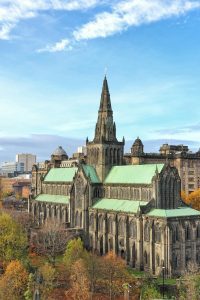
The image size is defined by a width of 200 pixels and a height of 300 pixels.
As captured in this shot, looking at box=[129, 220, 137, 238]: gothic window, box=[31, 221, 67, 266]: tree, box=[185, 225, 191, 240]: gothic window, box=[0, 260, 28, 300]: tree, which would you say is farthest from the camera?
box=[129, 220, 137, 238]: gothic window

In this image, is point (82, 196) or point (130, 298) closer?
point (130, 298)

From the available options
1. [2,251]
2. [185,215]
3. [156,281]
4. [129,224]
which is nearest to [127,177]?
[129,224]

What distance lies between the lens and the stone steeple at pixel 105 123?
434ft

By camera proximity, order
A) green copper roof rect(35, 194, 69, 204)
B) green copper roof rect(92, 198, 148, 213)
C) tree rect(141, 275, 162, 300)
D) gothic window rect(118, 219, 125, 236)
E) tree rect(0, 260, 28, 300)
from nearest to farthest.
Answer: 1. tree rect(0, 260, 28, 300)
2. tree rect(141, 275, 162, 300)
3. green copper roof rect(92, 198, 148, 213)
4. gothic window rect(118, 219, 125, 236)
5. green copper roof rect(35, 194, 69, 204)

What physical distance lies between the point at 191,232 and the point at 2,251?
136 ft

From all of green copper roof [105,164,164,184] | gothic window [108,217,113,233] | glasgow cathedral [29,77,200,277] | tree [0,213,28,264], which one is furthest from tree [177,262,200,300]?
gothic window [108,217,113,233]

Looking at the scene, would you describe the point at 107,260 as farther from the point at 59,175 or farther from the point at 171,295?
the point at 59,175

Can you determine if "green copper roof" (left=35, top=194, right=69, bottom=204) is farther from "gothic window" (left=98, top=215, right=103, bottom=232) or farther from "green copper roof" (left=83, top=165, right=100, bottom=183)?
"gothic window" (left=98, top=215, right=103, bottom=232)

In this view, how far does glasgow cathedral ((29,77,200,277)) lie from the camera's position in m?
99.1

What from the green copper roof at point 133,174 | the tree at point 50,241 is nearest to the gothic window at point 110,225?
the green copper roof at point 133,174

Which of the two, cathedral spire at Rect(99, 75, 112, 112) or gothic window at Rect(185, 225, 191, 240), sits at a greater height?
cathedral spire at Rect(99, 75, 112, 112)

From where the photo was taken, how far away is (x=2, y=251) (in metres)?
88.6

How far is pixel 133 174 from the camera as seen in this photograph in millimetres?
118312

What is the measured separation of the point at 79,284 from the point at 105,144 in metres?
59.6
